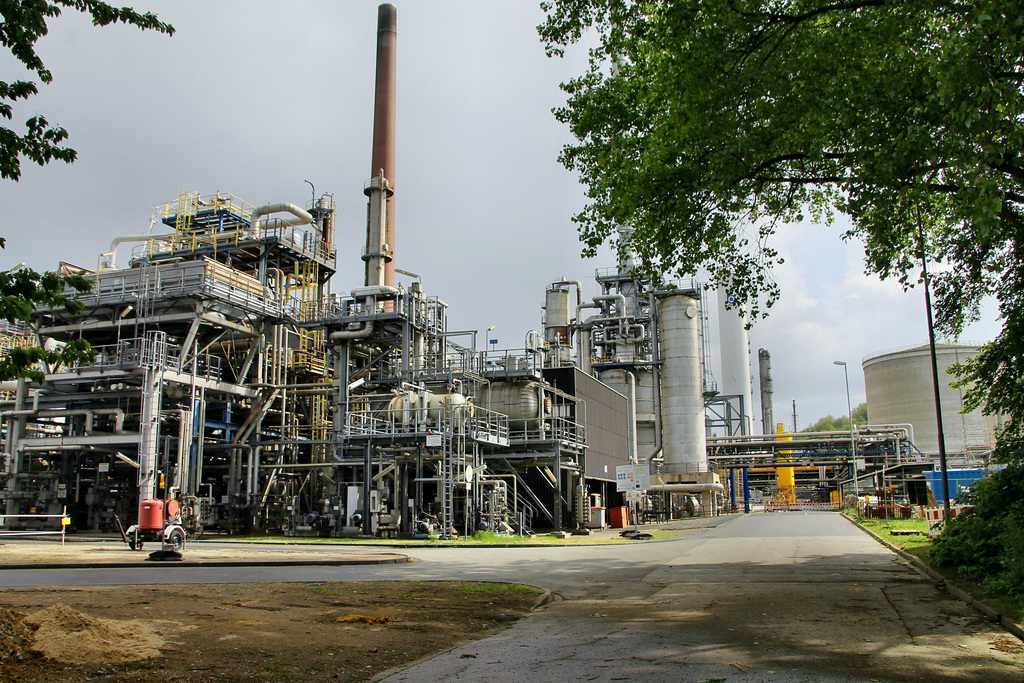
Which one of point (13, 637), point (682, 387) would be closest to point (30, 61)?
point (13, 637)

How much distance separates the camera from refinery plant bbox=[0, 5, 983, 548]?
33.8 metres

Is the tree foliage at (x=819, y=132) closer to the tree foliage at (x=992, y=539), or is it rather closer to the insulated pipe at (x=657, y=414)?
the tree foliage at (x=992, y=539)

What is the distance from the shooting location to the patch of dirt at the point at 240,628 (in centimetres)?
690

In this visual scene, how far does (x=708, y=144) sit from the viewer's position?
15.3 meters

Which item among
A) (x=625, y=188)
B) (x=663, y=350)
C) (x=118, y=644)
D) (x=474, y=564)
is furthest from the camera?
(x=663, y=350)

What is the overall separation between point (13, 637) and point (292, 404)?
127 feet

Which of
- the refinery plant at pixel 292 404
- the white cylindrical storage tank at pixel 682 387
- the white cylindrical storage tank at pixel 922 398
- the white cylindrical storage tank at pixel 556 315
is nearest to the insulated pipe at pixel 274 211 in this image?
the refinery plant at pixel 292 404

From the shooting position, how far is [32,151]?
26.6 ft

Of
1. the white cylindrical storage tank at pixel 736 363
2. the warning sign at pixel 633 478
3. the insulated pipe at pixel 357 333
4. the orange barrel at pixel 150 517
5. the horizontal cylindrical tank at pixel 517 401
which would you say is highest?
the white cylindrical storage tank at pixel 736 363

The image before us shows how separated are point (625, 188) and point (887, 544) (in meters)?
16.3

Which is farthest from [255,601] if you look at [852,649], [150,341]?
[150,341]

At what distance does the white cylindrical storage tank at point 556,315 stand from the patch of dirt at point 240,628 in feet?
167

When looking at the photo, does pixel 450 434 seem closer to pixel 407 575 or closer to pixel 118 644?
pixel 407 575

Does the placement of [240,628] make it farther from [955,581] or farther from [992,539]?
[992,539]
